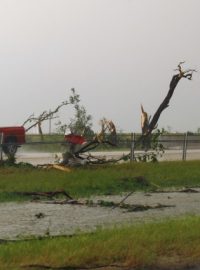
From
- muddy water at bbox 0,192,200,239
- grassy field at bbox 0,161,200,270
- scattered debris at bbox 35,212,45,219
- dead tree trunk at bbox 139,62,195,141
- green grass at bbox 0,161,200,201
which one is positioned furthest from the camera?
dead tree trunk at bbox 139,62,195,141

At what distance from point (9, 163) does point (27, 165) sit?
0.73 m

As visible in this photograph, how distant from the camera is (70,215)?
11.8 metres

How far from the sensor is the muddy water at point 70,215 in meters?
10.1

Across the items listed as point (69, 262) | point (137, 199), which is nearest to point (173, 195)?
point (137, 199)

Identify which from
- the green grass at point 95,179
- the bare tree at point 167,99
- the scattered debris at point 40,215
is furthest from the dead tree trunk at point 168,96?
the scattered debris at point 40,215

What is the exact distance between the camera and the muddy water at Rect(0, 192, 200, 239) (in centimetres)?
1009

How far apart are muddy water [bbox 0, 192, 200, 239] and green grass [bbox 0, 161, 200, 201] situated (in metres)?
1.48

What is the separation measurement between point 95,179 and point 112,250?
9978 millimetres

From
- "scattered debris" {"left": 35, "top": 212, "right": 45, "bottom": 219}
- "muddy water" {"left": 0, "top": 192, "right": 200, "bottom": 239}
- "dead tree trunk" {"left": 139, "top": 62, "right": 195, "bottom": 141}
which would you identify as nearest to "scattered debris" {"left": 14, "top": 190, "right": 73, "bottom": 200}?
"muddy water" {"left": 0, "top": 192, "right": 200, "bottom": 239}

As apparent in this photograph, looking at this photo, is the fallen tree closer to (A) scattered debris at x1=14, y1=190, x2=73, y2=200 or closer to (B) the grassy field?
(A) scattered debris at x1=14, y1=190, x2=73, y2=200

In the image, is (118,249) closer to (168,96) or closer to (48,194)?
(48,194)

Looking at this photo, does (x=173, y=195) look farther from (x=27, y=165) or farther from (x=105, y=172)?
(x=27, y=165)

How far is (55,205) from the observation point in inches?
521

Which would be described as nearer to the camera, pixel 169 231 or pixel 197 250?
pixel 197 250
